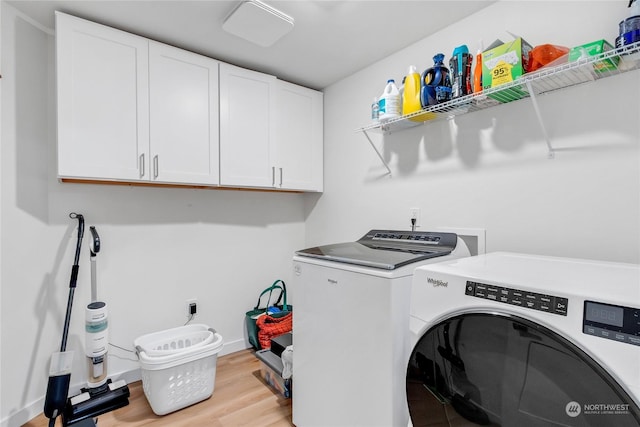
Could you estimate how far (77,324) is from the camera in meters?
2.02

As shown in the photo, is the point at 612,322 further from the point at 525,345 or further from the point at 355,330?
the point at 355,330

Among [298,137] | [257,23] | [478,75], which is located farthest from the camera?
[298,137]

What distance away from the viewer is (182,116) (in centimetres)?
211

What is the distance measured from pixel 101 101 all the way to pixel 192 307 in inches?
60.6

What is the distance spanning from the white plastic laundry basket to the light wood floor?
0.20ft

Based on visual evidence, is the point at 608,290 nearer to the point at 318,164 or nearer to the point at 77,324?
the point at 318,164

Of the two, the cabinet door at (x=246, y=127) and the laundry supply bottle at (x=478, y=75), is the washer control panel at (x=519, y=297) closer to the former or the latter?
the laundry supply bottle at (x=478, y=75)

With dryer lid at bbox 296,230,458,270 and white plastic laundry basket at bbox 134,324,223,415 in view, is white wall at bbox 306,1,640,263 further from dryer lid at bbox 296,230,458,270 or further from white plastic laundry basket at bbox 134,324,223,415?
white plastic laundry basket at bbox 134,324,223,415

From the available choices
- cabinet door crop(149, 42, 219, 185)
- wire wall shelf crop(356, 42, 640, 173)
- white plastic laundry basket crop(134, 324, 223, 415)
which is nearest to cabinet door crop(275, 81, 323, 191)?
cabinet door crop(149, 42, 219, 185)

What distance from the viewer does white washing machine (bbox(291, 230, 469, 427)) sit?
1.24 m

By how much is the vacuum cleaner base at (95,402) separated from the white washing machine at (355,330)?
110 centimetres

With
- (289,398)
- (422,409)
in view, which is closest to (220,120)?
(289,398)

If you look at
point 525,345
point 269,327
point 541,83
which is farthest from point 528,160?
point 269,327

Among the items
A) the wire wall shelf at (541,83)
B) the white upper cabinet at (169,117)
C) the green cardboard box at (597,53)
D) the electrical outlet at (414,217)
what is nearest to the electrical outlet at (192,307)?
the white upper cabinet at (169,117)
